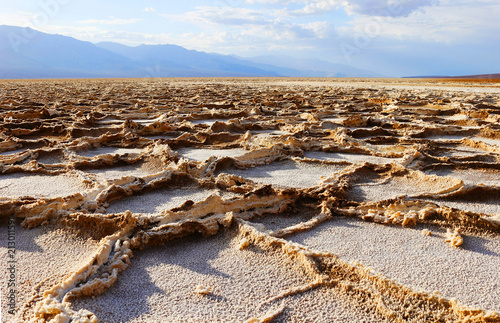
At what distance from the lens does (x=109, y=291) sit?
1.44 m

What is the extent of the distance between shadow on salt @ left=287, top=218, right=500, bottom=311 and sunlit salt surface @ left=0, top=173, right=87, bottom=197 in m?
1.74

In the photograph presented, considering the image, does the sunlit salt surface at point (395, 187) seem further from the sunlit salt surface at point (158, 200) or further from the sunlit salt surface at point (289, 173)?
the sunlit salt surface at point (158, 200)

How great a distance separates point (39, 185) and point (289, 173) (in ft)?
6.45

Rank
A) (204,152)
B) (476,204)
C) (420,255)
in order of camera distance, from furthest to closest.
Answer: (204,152), (476,204), (420,255)

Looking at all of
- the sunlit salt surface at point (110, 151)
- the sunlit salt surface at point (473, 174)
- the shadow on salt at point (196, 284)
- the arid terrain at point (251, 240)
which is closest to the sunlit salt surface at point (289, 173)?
the arid terrain at point (251, 240)

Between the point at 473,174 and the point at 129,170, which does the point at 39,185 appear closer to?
the point at 129,170

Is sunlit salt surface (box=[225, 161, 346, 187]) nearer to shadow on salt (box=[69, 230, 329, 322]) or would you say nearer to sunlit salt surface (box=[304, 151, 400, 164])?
sunlit salt surface (box=[304, 151, 400, 164])

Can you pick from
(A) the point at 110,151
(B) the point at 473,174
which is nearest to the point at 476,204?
(B) the point at 473,174

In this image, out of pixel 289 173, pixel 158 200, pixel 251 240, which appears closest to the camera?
pixel 251 240

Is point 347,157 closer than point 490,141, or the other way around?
point 347,157

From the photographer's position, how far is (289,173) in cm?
301

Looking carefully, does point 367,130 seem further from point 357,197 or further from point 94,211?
point 94,211

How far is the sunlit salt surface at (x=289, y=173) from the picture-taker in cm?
277

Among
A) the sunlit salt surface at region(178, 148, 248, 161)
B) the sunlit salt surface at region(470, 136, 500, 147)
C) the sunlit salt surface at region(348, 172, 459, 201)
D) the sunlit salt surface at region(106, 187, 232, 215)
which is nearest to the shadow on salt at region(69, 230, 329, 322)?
the sunlit salt surface at region(106, 187, 232, 215)
